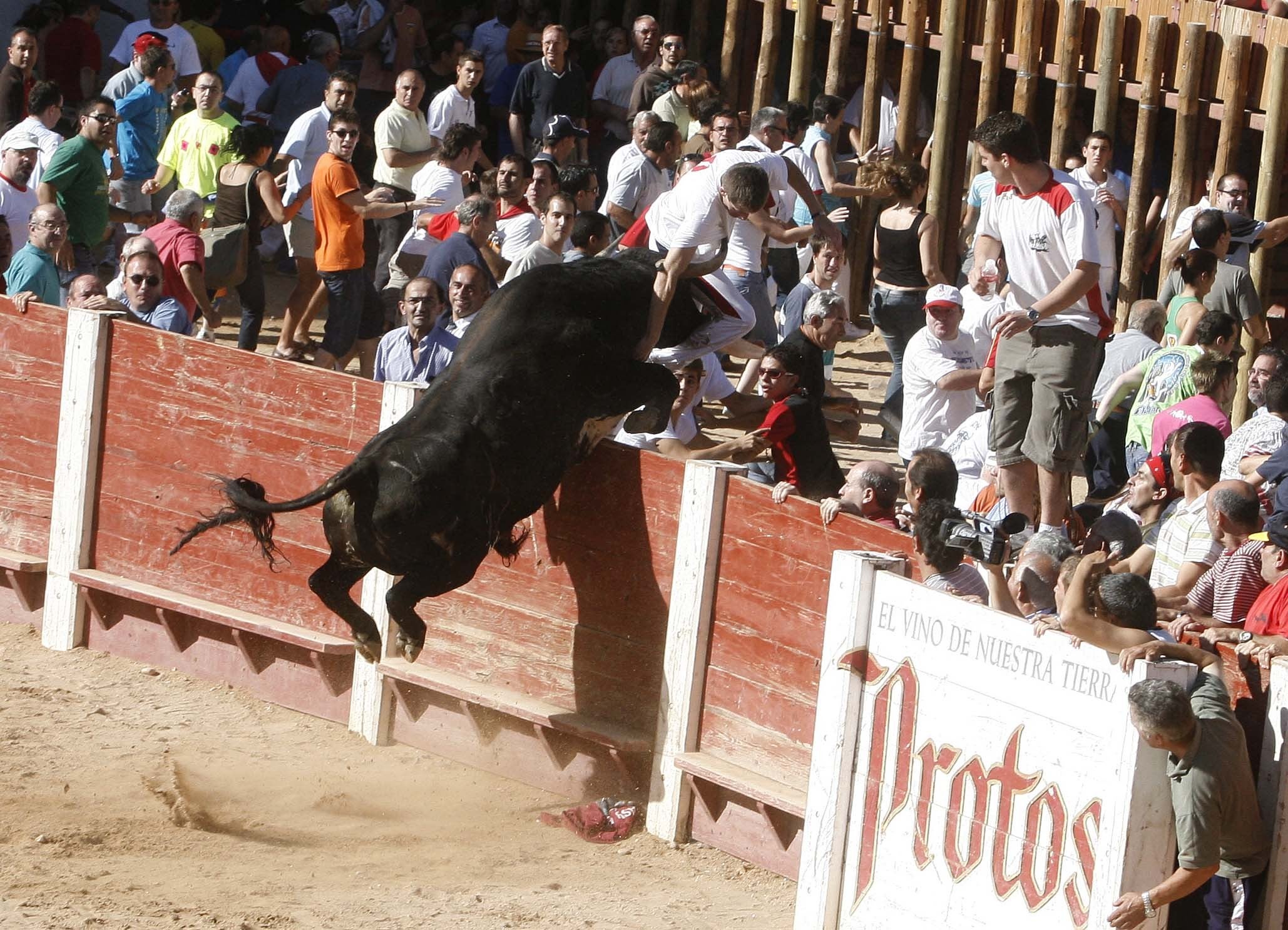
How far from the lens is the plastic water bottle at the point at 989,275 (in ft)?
31.8

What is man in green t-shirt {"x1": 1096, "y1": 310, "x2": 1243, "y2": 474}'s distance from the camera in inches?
352

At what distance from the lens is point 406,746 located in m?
8.05

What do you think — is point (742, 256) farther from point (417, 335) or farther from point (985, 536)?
point (985, 536)

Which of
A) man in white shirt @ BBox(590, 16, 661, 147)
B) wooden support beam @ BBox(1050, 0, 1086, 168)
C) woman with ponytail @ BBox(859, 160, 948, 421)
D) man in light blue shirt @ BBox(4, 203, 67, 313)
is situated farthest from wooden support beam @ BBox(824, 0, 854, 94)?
man in light blue shirt @ BBox(4, 203, 67, 313)

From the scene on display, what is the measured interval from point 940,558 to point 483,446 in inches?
75.3

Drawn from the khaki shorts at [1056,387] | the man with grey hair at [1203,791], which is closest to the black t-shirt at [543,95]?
the khaki shorts at [1056,387]

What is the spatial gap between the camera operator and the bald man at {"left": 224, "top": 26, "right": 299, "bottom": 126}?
31.5 ft

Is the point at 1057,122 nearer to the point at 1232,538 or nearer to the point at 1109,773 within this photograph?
the point at 1232,538

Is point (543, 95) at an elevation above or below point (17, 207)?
above

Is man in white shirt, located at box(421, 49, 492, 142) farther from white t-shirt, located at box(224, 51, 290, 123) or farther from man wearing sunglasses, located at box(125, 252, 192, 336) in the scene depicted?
man wearing sunglasses, located at box(125, 252, 192, 336)

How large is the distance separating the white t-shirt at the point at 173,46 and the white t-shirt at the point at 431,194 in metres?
3.60

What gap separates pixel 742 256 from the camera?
10.8 meters

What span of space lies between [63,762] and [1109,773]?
429 centimetres

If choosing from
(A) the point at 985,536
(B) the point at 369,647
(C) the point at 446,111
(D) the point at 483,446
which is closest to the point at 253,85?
(C) the point at 446,111
